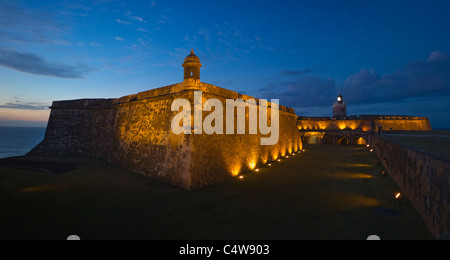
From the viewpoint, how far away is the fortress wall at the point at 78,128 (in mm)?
18844

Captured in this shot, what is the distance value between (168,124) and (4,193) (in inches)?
279

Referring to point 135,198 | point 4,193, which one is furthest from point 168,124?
point 4,193

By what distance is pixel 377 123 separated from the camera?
3941 centimetres

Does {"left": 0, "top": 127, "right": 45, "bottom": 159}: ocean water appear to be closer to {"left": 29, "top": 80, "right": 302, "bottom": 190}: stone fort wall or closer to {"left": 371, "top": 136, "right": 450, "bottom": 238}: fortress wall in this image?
{"left": 29, "top": 80, "right": 302, "bottom": 190}: stone fort wall

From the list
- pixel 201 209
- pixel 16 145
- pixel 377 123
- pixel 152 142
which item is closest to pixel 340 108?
pixel 377 123

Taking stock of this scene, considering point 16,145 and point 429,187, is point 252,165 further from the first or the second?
point 16,145

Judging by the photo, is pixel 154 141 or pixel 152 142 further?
pixel 152 142

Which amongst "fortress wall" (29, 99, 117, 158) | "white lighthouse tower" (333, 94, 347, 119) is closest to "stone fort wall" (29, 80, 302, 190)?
"fortress wall" (29, 99, 117, 158)

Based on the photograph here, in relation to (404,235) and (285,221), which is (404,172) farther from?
(285,221)

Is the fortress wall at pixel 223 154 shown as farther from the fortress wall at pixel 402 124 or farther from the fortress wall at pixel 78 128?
the fortress wall at pixel 402 124

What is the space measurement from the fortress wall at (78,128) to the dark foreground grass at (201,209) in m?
7.26

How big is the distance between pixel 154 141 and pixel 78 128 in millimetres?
11617

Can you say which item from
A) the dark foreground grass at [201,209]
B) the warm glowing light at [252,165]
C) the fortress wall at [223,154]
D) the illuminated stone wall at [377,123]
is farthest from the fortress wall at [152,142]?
the illuminated stone wall at [377,123]
